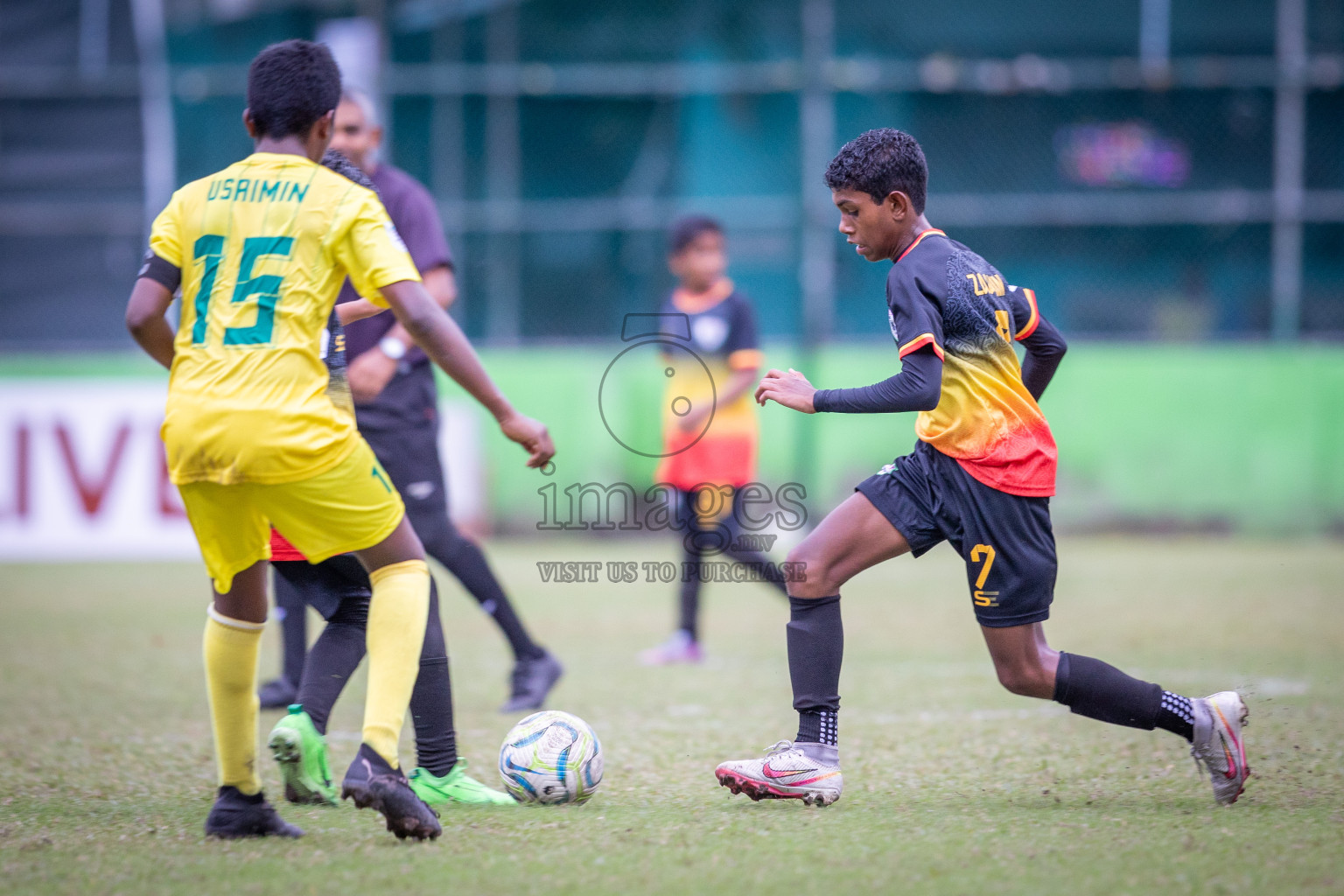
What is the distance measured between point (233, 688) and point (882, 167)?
2.12 m

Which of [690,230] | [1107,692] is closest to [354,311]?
[1107,692]

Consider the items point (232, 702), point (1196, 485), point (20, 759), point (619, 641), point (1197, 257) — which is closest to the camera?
point (232, 702)

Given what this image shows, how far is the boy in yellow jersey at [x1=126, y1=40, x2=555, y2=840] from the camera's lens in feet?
9.78

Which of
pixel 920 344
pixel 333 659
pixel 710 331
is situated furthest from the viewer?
pixel 710 331

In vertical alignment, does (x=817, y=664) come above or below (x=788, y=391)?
below

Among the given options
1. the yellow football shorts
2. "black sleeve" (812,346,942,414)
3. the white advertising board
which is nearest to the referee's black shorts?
"black sleeve" (812,346,942,414)

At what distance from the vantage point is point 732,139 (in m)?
14.2

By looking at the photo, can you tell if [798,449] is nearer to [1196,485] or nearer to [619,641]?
[1196,485]

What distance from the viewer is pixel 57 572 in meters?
9.52

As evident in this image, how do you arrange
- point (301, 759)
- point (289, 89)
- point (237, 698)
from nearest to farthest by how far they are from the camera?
1. point (289, 89)
2. point (237, 698)
3. point (301, 759)

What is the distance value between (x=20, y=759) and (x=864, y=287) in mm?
10726

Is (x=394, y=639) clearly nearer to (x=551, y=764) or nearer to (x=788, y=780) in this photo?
(x=551, y=764)

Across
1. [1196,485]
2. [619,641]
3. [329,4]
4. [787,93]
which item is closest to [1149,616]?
[619,641]

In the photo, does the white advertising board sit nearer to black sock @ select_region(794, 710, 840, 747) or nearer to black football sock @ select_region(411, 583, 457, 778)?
black football sock @ select_region(411, 583, 457, 778)
